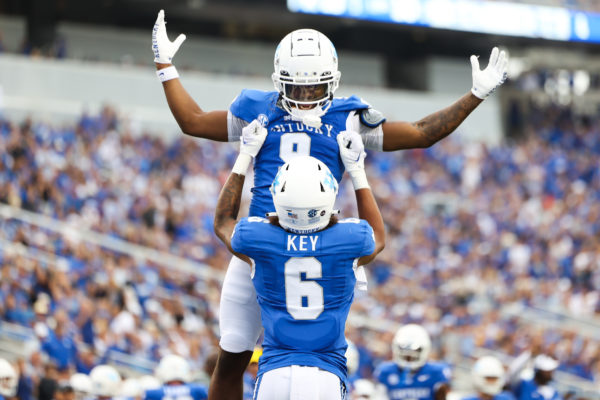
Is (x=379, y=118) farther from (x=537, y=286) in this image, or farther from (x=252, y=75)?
(x=252, y=75)

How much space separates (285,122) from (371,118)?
1.46 feet

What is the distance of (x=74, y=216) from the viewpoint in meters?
14.8

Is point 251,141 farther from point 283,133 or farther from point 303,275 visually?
point 303,275

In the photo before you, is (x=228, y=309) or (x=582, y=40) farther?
(x=582, y=40)

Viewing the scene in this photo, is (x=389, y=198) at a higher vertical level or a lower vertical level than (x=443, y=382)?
higher

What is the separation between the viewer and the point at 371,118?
4.94 metres

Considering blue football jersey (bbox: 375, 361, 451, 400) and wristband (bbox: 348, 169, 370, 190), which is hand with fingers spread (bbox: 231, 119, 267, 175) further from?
blue football jersey (bbox: 375, 361, 451, 400)

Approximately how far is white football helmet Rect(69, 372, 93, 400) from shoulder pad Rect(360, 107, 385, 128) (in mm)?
4878

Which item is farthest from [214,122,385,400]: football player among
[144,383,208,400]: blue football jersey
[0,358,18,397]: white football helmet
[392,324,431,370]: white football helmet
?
[0,358,18,397]: white football helmet

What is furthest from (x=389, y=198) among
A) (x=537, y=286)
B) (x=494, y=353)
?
(x=494, y=353)

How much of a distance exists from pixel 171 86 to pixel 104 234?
1003 centimetres

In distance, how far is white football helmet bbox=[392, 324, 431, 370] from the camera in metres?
7.98

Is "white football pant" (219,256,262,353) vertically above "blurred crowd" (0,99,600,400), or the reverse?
"blurred crowd" (0,99,600,400)

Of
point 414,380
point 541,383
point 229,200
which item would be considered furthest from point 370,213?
point 541,383
